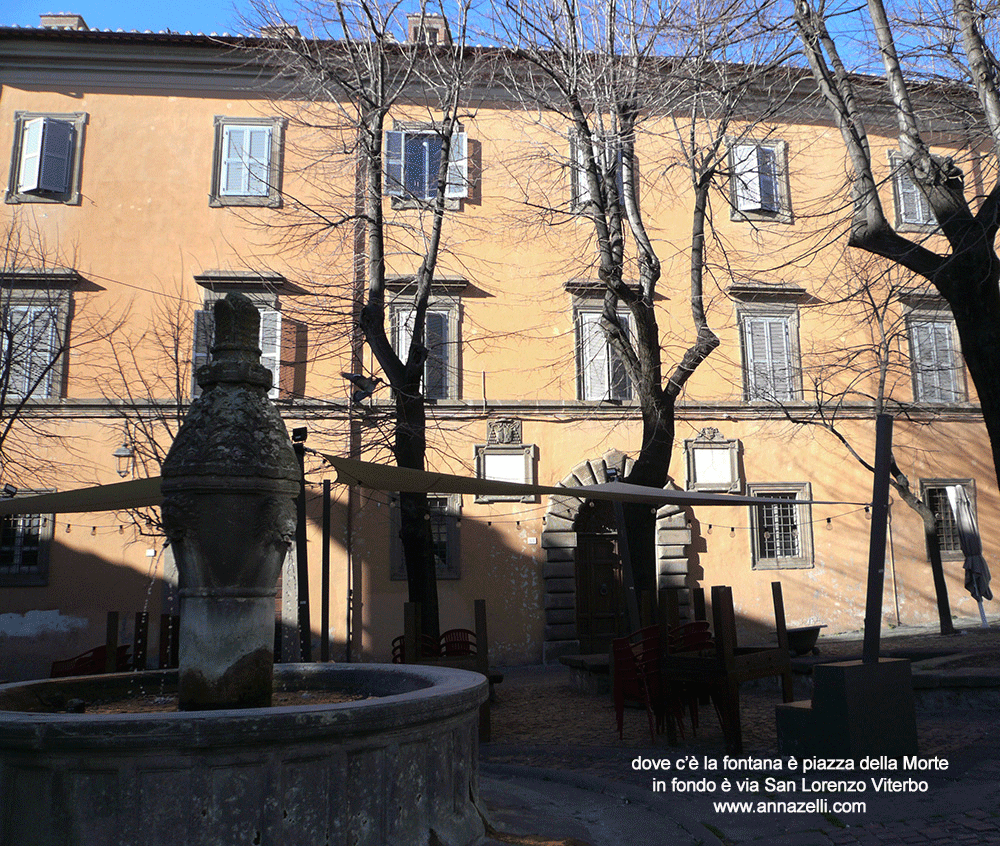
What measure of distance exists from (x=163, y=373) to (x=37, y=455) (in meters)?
2.38

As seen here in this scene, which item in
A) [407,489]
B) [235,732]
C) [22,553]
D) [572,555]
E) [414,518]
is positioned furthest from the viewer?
[572,555]

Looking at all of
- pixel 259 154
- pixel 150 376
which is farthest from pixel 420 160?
pixel 150 376

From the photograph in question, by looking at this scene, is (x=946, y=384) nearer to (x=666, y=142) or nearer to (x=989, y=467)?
(x=989, y=467)

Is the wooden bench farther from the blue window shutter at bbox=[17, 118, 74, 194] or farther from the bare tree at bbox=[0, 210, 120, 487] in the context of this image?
the blue window shutter at bbox=[17, 118, 74, 194]

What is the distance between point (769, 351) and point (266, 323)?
8.97 metres

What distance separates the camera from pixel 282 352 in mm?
14562

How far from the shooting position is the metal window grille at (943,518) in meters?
16.1

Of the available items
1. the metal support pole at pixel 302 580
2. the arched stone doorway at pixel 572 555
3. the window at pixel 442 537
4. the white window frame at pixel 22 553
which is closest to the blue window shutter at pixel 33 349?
the white window frame at pixel 22 553

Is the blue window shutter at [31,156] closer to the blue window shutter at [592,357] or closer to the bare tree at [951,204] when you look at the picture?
the blue window shutter at [592,357]

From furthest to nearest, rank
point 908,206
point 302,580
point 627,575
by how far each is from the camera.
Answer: point 908,206 → point 627,575 → point 302,580

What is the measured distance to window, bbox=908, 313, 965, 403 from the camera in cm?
1623

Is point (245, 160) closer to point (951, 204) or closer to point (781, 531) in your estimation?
point (781, 531)

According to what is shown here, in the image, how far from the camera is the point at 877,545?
5.26 m

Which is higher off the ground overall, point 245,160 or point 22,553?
point 245,160
